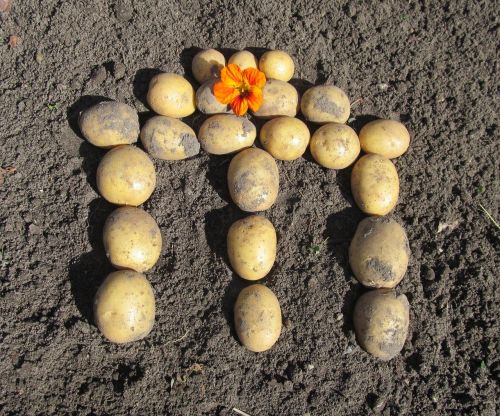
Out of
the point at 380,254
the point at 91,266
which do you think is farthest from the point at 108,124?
the point at 380,254

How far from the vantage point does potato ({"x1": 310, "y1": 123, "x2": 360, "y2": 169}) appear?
2.86m

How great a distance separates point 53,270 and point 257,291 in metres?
1.11

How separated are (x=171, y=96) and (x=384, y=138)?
126 centimetres

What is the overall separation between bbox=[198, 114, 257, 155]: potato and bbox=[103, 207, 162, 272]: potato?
0.56 meters

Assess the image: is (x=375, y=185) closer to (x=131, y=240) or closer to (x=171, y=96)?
(x=171, y=96)

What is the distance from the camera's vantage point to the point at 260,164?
275 cm

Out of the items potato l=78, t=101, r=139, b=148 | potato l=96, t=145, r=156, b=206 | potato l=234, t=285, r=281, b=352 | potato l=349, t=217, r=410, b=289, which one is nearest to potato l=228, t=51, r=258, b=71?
potato l=78, t=101, r=139, b=148

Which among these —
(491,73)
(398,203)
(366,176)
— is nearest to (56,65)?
(366,176)

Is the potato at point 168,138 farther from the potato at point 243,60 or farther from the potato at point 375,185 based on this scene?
the potato at point 375,185

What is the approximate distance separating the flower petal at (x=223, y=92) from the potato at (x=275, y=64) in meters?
0.31

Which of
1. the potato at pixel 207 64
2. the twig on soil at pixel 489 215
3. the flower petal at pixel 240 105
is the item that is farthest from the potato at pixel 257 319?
the twig on soil at pixel 489 215

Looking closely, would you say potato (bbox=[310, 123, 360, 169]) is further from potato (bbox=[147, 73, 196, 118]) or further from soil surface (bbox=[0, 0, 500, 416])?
potato (bbox=[147, 73, 196, 118])

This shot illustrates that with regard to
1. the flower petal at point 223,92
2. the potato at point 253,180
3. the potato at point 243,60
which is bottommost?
the potato at point 253,180

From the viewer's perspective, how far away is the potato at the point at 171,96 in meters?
2.87
